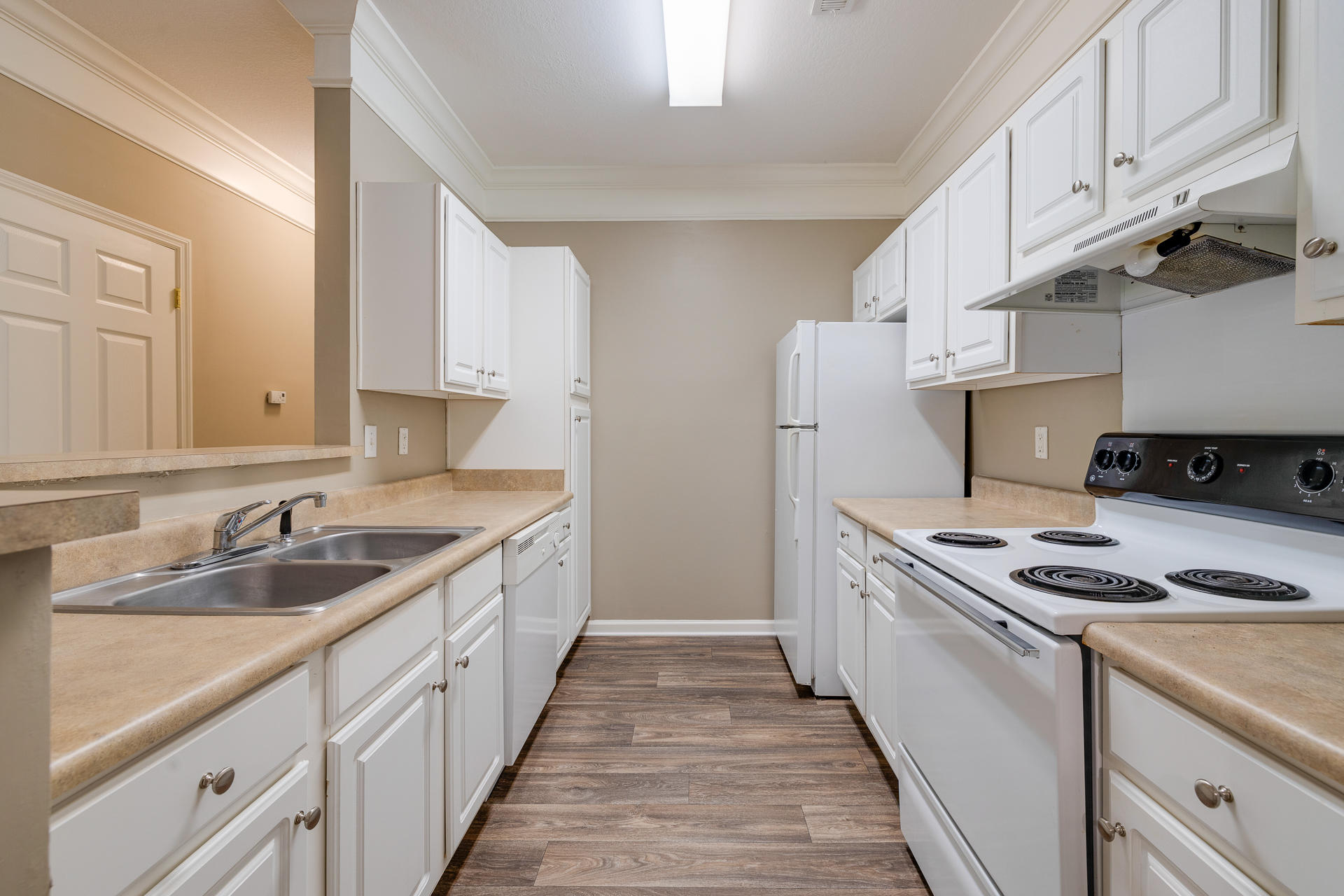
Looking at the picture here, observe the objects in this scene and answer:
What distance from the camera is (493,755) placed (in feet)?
6.11

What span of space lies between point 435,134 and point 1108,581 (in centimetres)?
308

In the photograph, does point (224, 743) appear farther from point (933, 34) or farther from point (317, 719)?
point (933, 34)

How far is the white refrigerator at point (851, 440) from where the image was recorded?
8.52 ft

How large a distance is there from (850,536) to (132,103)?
11.3 ft

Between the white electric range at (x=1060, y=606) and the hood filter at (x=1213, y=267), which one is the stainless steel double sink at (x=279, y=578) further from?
the hood filter at (x=1213, y=267)

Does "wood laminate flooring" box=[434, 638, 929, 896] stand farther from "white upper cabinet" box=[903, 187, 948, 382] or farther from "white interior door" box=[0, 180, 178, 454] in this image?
"white interior door" box=[0, 180, 178, 454]

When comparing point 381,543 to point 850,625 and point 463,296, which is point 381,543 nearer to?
point 463,296

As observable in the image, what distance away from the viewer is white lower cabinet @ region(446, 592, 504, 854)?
1.53 meters

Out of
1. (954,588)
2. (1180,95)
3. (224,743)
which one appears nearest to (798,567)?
(954,588)

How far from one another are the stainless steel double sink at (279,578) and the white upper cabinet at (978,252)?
170 cm

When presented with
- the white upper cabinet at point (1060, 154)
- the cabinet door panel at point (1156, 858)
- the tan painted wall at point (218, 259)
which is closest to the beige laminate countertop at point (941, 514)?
the white upper cabinet at point (1060, 154)

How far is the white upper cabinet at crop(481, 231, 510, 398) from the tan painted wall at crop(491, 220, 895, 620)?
0.68 meters

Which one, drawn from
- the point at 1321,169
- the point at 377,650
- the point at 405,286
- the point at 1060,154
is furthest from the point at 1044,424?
the point at 405,286

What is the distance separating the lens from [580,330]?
316 cm
